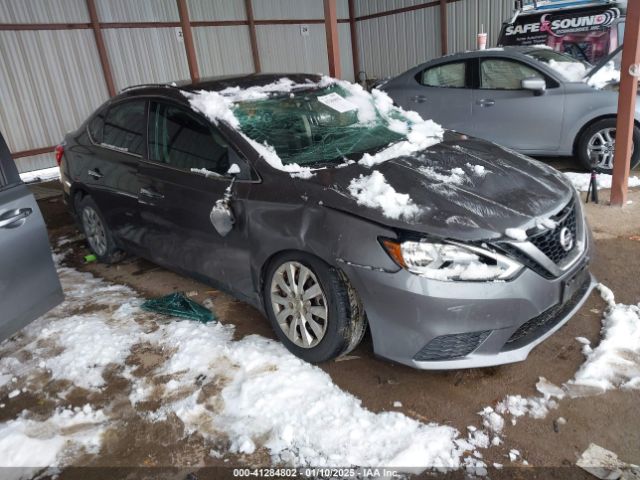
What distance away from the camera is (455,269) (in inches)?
91.7

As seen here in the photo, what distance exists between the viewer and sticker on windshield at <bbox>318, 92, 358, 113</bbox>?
12.0ft

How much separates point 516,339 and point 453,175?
923mm

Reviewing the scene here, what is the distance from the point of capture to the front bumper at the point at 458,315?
2316mm

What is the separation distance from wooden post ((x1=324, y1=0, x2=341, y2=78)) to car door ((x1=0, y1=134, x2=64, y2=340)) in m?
3.73

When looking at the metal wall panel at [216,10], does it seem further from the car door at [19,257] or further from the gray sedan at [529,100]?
the car door at [19,257]

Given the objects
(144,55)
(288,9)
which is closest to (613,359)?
(144,55)

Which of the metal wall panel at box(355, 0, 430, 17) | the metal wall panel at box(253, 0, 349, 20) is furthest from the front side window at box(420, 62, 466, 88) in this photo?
the metal wall panel at box(355, 0, 430, 17)

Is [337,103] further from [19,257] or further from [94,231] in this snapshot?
[94,231]

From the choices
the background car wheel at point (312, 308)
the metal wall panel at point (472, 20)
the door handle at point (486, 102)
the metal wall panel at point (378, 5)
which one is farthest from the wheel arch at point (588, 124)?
the metal wall panel at point (378, 5)

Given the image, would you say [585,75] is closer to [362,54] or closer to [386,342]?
[386,342]

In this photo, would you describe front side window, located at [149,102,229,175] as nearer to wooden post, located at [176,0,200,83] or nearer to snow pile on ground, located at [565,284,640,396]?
snow pile on ground, located at [565,284,640,396]

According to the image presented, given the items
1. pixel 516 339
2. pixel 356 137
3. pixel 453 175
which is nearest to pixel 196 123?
pixel 356 137

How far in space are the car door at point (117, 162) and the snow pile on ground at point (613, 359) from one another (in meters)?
3.09

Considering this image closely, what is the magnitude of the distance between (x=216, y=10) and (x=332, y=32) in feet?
27.8
